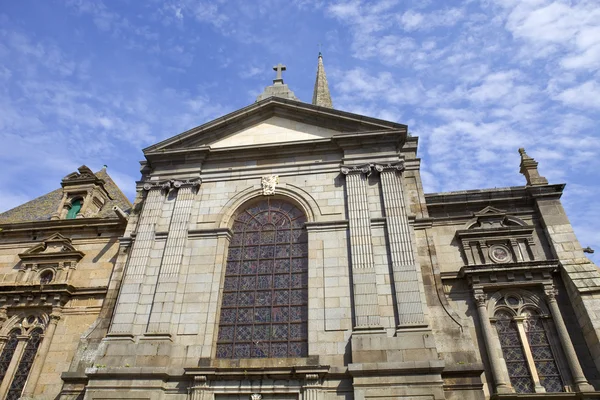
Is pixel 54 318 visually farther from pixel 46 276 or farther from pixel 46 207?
pixel 46 207

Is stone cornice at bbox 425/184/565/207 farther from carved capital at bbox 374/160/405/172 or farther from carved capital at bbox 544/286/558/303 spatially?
carved capital at bbox 544/286/558/303

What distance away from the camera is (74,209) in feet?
62.5

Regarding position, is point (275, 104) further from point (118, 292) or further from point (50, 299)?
point (50, 299)

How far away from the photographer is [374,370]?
35.7 ft

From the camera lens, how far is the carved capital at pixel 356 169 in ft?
48.4

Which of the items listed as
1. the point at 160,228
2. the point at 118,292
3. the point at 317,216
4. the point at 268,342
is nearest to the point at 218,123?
the point at 160,228

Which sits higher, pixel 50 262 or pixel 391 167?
pixel 391 167

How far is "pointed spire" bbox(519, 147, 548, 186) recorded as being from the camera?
15094 millimetres

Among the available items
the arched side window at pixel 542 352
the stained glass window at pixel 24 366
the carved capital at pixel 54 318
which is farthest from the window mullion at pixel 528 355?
the stained glass window at pixel 24 366

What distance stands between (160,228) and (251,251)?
326 centimetres

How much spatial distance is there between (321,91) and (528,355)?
62.5ft

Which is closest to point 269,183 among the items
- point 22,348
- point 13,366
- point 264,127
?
point 264,127

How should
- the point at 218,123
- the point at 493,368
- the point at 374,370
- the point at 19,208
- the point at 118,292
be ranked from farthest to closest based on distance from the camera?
the point at 19,208 < the point at 218,123 < the point at 118,292 < the point at 493,368 < the point at 374,370

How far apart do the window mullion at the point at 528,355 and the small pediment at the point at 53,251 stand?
48.4 ft
